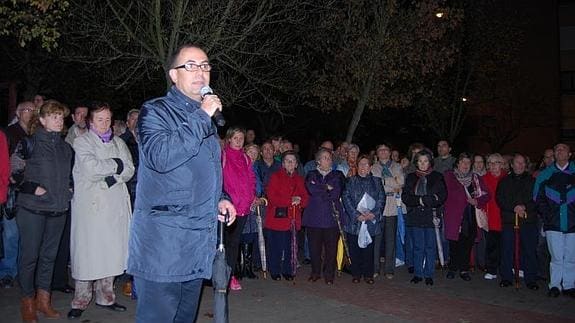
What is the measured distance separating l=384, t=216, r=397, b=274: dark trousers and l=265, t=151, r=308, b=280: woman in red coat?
145 centimetres

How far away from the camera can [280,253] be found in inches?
367

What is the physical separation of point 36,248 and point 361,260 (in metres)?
4.88

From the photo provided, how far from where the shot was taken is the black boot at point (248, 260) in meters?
9.15

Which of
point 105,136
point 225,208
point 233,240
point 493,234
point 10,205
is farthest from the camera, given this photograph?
point 493,234

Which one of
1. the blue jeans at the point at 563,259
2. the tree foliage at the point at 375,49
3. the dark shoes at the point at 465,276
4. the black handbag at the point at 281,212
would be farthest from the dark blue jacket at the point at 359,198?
the tree foliage at the point at 375,49

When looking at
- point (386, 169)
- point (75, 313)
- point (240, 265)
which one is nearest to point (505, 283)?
point (386, 169)

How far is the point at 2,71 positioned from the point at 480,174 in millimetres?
14820

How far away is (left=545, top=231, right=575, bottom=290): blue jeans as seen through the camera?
8.21 metres

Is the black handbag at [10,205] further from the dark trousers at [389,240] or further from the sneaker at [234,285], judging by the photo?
the dark trousers at [389,240]

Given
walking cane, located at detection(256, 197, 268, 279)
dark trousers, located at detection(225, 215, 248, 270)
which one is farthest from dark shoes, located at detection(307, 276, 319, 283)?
dark trousers, located at detection(225, 215, 248, 270)

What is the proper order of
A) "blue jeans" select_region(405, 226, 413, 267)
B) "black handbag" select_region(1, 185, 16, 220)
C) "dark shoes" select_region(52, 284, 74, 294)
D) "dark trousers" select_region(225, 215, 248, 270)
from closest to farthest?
"black handbag" select_region(1, 185, 16, 220) < "dark shoes" select_region(52, 284, 74, 294) < "dark trousers" select_region(225, 215, 248, 270) < "blue jeans" select_region(405, 226, 413, 267)

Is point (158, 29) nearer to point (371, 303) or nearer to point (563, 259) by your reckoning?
point (371, 303)

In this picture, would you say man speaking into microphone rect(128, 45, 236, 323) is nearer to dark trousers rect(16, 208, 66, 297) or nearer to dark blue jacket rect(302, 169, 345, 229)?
dark trousers rect(16, 208, 66, 297)

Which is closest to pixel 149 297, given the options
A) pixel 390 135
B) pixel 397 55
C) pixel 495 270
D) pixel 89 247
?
pixel 89 247
